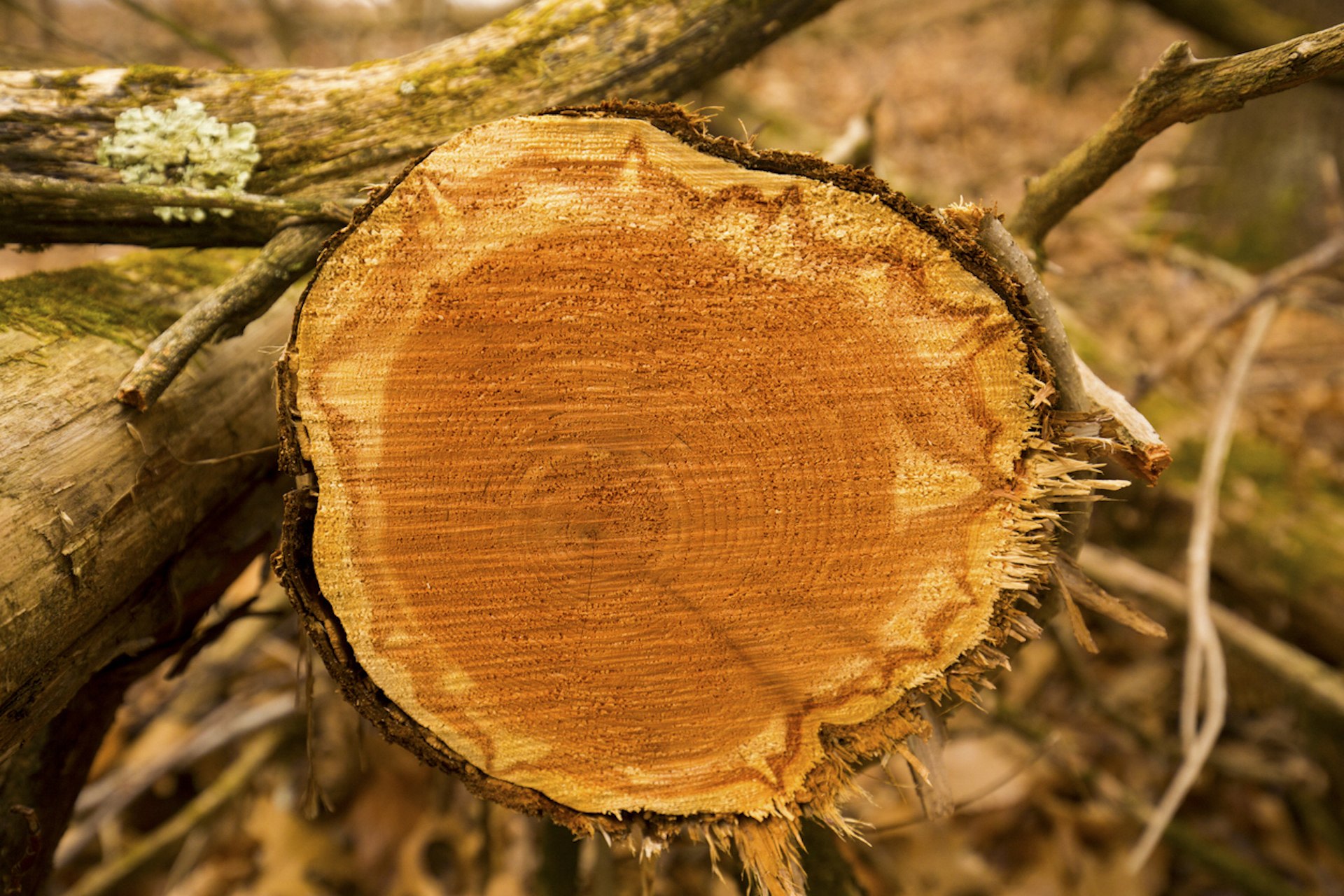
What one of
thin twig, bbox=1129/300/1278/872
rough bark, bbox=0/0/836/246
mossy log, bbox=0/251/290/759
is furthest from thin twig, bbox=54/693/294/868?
thin twig, bbox=1129/300/1278/872

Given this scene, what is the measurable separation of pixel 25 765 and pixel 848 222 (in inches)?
58.7

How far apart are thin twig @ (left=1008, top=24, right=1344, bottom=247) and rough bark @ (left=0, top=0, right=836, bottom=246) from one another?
0.67 metres

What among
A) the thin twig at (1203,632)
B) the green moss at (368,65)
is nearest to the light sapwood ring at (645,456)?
the green moss at (368,65)

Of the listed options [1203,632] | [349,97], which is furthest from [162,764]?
[1203,632]

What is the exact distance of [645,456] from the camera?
3.11 feet

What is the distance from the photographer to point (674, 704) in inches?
40.4

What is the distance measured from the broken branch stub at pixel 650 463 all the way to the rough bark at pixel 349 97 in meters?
0.53

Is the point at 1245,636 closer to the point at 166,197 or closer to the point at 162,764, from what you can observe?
the point at 166,197

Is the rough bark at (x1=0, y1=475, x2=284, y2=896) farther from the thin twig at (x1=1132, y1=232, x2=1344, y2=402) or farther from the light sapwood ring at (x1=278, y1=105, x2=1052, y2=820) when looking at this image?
the thin twig at (x1=1132, y1=232, x2=1344, y2=402)

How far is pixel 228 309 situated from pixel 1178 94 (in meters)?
1.38

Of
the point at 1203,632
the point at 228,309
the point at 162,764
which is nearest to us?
the point at 228,309

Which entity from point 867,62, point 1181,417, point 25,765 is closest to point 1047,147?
point 867,62

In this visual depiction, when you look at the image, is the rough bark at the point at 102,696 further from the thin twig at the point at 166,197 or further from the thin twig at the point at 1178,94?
the thin twig at the point at 1178,94

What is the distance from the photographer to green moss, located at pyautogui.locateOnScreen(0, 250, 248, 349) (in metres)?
1.12
